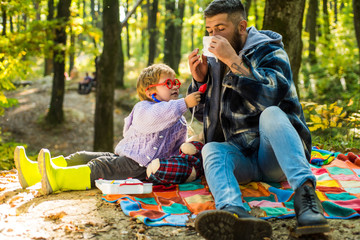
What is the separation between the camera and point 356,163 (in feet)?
12.1

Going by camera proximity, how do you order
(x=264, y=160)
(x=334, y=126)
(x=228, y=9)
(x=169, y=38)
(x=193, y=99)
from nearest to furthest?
1. (x=264, y=160)
2. (x=228, y=9)
3. (x=193, y=99)
4. (x=334, y=126)
5. (x=169, y=38)

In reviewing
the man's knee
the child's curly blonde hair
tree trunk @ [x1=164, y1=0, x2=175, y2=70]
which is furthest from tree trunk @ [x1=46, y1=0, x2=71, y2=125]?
the man's knee

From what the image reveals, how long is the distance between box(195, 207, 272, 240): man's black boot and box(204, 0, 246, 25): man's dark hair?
1.62 metres

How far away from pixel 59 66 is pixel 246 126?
32.1ft

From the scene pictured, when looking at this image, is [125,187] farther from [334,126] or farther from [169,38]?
[169,38]

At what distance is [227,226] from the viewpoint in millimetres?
A: 1928

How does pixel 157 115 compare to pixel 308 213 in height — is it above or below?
above

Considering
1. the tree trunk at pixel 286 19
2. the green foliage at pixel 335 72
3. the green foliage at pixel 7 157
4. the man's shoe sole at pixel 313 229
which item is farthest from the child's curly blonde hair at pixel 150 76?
the green foliage at pixel 335 72

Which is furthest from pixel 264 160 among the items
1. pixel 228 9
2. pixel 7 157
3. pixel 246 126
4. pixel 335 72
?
pixel 335 72

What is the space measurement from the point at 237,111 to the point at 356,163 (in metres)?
1.73

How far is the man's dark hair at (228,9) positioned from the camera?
282 centimetres

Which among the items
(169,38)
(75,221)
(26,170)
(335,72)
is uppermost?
(169,38)

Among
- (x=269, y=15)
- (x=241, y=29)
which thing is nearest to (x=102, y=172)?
(x=241, y=29)

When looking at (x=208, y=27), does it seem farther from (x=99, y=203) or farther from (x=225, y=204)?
(x=99, y=203)
